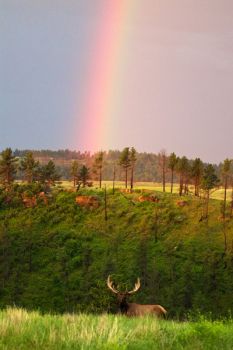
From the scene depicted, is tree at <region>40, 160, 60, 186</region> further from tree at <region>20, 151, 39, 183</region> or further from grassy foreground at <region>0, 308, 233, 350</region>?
grassy foreground at <region>0, 308, 233, 350</region>

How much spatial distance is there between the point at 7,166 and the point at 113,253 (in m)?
43.4

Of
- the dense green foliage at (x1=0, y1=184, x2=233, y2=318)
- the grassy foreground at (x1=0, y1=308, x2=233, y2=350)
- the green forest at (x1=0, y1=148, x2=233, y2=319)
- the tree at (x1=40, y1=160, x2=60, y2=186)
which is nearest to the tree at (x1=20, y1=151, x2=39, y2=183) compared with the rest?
the green forest at (x1=0, y1=148, x2=233, y2=319)

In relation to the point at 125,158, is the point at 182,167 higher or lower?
lower

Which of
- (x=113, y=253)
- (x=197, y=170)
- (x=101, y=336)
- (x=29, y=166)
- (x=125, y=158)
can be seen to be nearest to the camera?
(x=101, y=336)

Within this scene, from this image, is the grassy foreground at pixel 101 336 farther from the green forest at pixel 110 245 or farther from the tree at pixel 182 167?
the tree at pixel 182 167

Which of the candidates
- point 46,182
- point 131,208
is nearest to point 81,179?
point 46,182

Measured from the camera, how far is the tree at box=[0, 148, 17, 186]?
127 m

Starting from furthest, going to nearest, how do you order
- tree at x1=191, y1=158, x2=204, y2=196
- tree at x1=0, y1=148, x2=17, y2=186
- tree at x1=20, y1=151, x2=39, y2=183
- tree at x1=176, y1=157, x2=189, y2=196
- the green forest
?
tree at x1=176, y1=157, x2=189, y2=196 → tree at x1=191, y1=158, x2=204, y2=196 → tree at x1=20, y1=151, x2=39, y2=183 → tree at x1=0, y1=148, x2=17, y2=186 → the green forest

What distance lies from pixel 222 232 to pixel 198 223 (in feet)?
22.6

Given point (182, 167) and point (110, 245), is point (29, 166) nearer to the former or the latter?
point (110, 245)

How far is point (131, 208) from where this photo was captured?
124438 mm

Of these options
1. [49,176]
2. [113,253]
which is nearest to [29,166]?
[49,176]

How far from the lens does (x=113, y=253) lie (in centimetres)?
10162

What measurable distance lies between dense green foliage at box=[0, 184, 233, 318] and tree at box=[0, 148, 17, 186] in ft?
13.0
